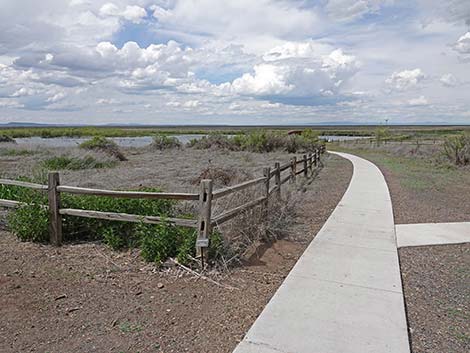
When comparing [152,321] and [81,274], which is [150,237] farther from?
[152,321]

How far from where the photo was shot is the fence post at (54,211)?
656cm

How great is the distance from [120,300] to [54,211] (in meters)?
2.55

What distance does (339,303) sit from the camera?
4.60 metres

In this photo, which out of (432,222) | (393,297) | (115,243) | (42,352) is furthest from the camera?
(432,222)

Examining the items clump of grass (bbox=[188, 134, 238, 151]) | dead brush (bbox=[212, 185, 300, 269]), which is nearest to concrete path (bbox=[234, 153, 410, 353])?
dead brush (bbox=[212, 185, 300, 269])

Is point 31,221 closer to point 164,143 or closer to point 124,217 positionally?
point 124,217

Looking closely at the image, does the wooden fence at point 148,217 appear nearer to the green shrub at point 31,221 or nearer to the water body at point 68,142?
the green shrub at point 31,221

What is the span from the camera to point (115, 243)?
6453 mm

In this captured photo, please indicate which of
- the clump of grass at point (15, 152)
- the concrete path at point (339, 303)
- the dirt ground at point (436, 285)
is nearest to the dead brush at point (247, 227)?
the concrete path at point (339, 303)

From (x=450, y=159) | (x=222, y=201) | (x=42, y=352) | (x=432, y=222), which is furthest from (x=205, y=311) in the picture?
(x=450, y=159)

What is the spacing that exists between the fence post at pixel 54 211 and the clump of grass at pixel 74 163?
14.6m

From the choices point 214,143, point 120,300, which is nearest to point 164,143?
point 214,143

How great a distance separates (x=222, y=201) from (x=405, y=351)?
14.9 feet

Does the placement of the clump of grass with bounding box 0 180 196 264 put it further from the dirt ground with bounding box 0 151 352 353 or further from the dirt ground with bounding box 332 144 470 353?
the dirt ground with bounding box 332 144 470 353
